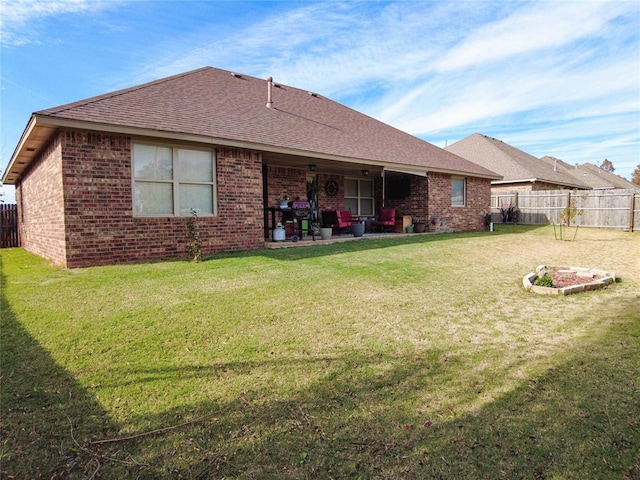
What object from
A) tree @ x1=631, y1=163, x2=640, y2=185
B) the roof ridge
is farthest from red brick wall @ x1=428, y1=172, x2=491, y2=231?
tree @ x1=631, y1=163, x2=640, y2=185

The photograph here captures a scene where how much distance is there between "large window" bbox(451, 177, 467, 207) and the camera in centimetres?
1634

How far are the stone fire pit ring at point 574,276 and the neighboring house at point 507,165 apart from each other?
16.7 m

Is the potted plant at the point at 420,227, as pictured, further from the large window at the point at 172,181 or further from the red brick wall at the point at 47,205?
the red brick wall at the point at 47,205

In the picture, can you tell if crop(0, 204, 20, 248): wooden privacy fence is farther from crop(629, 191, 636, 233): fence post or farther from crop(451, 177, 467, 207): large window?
crop(629, 191, 636, 233): fence post

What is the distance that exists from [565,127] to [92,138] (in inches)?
1408

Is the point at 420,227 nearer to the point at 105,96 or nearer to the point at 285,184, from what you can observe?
the point at 285,184

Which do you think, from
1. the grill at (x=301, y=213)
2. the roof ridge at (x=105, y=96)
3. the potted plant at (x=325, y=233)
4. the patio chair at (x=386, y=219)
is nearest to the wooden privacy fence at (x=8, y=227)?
the roof ridge at (x=105, y=96)

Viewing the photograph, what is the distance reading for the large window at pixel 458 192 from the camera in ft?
53.6

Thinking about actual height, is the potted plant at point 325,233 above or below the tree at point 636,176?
below

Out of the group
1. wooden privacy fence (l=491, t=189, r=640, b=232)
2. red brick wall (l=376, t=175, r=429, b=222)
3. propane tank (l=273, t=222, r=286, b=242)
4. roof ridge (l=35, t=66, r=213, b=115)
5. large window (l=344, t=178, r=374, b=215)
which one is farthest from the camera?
wooden privacy fence (l=491, t=189, r=640, b=232)

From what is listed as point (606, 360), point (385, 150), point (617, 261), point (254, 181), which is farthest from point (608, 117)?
point (606, 360)

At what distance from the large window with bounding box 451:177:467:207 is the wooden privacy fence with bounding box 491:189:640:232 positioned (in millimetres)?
4395

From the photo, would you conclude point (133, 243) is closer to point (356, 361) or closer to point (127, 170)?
point (127, 170)

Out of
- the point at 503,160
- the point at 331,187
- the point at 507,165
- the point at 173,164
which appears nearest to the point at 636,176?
the point at 503,160
